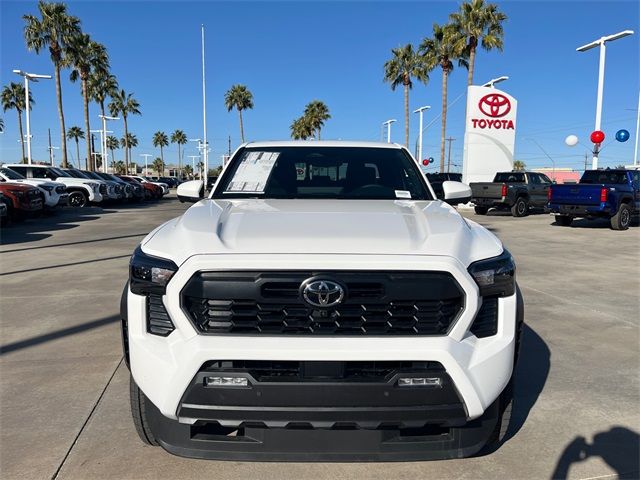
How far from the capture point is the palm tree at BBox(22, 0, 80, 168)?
1184 inches

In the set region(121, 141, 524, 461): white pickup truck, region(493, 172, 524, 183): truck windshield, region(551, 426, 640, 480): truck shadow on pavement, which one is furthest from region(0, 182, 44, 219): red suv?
region(493, 172, 524, 183): truck windshield

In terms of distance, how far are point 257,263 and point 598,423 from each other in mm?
2546

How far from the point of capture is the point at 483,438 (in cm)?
237

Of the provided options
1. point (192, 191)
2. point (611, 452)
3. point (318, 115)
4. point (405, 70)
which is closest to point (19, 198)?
point (192, 191)

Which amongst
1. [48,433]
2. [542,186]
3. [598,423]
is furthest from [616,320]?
[542,186]

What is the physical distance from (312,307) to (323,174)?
6.56 feet

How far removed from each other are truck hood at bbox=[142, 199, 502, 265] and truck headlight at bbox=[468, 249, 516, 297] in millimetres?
48

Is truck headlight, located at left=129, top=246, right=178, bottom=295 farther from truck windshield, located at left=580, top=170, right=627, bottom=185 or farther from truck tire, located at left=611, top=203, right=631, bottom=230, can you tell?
truck windshield, located at left=580, top=170, right=627, bottom=185

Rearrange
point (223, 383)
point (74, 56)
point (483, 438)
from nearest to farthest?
1. point (223, 383)
2. point (483, 438)
3. point (74, 56)

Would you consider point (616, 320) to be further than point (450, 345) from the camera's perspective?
Yes

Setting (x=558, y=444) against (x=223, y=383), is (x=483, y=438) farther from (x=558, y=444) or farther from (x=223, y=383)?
(x=223, y=383)

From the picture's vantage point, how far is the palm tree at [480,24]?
2697 cm

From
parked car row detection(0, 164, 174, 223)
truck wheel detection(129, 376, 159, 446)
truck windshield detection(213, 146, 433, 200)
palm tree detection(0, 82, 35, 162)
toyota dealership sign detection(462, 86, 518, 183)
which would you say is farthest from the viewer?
palm tree detection(0, 82, 35, 162)

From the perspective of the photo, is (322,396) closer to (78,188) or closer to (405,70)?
(78,188)
